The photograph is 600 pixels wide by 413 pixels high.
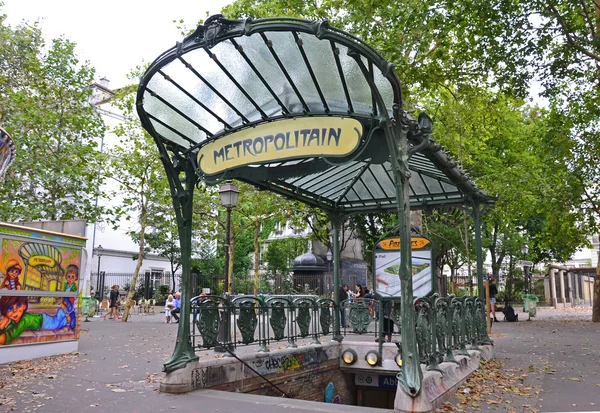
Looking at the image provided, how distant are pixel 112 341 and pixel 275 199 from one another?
10.1m

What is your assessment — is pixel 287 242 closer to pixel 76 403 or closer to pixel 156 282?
pixel 156 282

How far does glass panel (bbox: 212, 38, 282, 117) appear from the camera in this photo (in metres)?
6.07

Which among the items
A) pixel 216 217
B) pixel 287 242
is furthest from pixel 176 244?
pixel 216 217

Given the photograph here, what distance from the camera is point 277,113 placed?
23.0 ft

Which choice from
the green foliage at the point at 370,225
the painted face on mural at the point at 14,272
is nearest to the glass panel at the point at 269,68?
the painted face on mural at the point at 14,272

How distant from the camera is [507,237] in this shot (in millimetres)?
34188

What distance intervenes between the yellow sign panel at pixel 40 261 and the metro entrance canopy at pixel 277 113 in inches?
177

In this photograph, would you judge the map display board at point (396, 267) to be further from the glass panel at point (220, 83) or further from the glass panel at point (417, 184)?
the glass panel at point (220, 83)

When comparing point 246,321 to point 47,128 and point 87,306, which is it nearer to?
point 47,128

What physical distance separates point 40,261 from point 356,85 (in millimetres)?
7897

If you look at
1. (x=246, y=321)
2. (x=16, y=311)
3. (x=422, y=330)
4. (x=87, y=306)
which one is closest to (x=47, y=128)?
(x=87, y=306)

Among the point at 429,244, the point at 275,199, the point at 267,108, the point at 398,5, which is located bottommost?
the point at 429,244

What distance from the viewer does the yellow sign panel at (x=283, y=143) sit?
6250 mm

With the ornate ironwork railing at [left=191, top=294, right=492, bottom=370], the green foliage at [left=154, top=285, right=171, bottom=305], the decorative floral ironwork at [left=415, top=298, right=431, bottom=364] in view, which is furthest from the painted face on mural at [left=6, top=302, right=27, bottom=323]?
the green foliage at [left=154, top=285, right=171, bottom=305]
